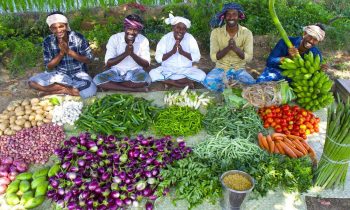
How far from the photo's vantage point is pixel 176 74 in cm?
531

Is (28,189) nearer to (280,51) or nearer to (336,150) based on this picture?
(336,150)

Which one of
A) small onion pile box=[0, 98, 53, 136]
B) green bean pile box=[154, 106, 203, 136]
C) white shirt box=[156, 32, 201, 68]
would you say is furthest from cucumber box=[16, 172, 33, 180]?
white shirt box=[156, 32, 201, 68]

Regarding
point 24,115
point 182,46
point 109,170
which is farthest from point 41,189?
point 182,46

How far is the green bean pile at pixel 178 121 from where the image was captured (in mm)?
4340

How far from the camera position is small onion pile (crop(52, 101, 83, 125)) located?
14.9ft

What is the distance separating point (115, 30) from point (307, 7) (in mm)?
4361

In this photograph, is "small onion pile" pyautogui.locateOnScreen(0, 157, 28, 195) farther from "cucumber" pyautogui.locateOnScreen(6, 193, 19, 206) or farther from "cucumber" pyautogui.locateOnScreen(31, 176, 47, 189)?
"cucumber" pyautogui.locateOnScreen(31, 176, 47, 189)

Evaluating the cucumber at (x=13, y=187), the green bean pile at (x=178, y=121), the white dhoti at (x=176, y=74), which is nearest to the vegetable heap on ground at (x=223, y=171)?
the green bean pile at (x=178, y=121)

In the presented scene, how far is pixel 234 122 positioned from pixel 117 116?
163 cm

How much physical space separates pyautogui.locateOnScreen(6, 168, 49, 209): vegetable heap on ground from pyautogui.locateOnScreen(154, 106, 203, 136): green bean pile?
159 cm

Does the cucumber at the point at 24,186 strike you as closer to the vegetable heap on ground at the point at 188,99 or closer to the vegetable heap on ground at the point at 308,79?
the vegetable heap on ground at the point at 188,99

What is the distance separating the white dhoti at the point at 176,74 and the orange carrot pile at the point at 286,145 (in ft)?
5.27

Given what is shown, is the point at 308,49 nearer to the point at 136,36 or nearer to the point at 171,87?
the point at 171,87

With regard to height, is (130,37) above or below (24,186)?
above
